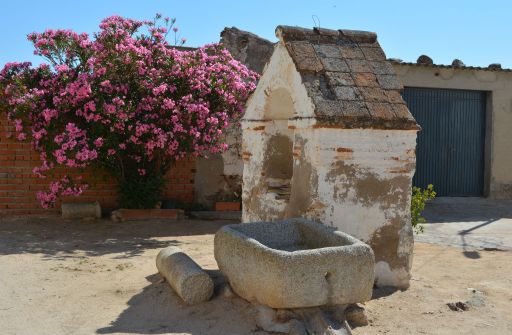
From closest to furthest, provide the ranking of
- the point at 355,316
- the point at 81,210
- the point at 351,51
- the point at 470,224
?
the point at 355,316 → the point at 351,51 → the point at 81,210 → the point at 470,224

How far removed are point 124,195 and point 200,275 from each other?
5.21m

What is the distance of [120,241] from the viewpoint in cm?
820

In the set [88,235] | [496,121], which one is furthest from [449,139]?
[88,235]

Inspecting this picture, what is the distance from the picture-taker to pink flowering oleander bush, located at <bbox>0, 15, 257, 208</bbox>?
8.72 m

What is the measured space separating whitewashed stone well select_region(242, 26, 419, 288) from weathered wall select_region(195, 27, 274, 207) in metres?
4.69

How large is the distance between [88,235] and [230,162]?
3333 mm

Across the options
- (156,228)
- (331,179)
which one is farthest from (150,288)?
(156,228)

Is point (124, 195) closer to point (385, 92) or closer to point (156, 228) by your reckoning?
point (156, 228)

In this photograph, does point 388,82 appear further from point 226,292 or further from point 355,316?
point 226,292

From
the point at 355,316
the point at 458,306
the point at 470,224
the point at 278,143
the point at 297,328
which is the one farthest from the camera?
the point at 470,224

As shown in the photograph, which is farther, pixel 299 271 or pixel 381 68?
pixel 381 68

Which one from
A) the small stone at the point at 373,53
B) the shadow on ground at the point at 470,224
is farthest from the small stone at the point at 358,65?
the shadow on ground at the point at 470,224

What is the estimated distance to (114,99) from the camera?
8.55 meters

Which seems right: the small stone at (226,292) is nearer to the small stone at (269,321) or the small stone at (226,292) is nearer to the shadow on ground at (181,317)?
the shadow on ground at (181,317)
